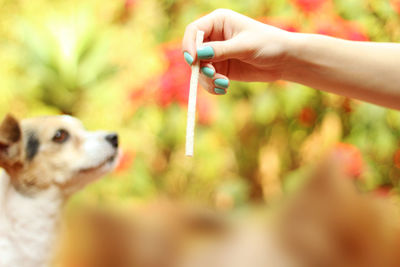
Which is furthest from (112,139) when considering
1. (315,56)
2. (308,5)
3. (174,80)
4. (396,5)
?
(396,5)

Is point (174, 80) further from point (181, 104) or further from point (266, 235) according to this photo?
point (266, 235)

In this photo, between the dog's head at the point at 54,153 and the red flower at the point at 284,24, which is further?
the red flower at the point at 284,24

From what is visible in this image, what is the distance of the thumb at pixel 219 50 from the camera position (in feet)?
2.28

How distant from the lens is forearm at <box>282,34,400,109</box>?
75cm

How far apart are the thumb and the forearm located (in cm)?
11

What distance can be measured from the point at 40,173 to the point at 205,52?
67cm

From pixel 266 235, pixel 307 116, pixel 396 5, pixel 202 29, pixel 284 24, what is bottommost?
pixel 266 235

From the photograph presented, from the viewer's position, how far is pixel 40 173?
1134mm

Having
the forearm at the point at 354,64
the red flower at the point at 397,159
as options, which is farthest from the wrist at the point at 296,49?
the red flower at the point at 397,159

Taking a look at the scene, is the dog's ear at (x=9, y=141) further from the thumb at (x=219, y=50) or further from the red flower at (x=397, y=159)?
the red flower at (x=397, y=159)

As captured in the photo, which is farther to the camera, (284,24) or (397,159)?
(397,159)

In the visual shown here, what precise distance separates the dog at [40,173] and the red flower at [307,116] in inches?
32.2

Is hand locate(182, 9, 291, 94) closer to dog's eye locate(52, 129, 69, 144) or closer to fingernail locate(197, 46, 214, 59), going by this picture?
fingernail locate(197, 46, 214, 59)

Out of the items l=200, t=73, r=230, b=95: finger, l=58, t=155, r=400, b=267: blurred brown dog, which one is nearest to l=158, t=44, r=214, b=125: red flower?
l=200, t=73, r=230, b=95: finger
